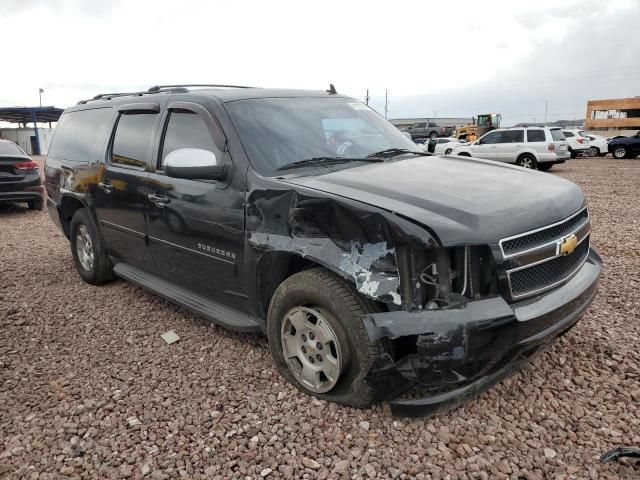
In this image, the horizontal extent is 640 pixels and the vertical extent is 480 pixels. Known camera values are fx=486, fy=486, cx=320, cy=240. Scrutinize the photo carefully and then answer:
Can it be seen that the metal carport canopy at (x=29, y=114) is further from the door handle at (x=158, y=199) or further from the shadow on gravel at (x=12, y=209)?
the door handle at (x=158, y=199)

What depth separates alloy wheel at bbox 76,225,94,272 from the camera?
16.6ft

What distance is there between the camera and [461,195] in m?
2.60

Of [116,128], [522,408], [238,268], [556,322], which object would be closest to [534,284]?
[556,322]

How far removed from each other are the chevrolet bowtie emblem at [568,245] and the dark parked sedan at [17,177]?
10039mm

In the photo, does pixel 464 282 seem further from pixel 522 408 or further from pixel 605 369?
pixel 605 369

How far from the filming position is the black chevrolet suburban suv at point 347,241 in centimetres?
233

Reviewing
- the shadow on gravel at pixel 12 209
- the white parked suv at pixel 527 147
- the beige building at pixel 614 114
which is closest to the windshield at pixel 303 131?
the shadow on gravel at pixel 12 209

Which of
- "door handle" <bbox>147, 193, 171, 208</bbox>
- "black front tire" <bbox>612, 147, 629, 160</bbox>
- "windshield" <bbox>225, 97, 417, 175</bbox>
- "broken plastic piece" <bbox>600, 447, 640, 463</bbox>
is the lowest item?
"broken plastic piece" <bbox>600, 447, 640, 463</bbox>

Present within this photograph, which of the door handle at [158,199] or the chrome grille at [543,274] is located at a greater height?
the door handle at [158,199]

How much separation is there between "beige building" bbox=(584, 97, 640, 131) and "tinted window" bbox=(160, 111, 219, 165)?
52.4 m

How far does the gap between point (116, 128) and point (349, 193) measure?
113 inches

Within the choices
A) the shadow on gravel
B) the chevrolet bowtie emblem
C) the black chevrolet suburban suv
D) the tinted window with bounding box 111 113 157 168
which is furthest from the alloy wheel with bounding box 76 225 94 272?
the shadow on gravel

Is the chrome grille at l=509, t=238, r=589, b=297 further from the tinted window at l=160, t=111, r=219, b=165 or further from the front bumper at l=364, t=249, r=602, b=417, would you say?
the tinted window at l=160, t=111, r=219, b=165

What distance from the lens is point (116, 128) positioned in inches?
177
